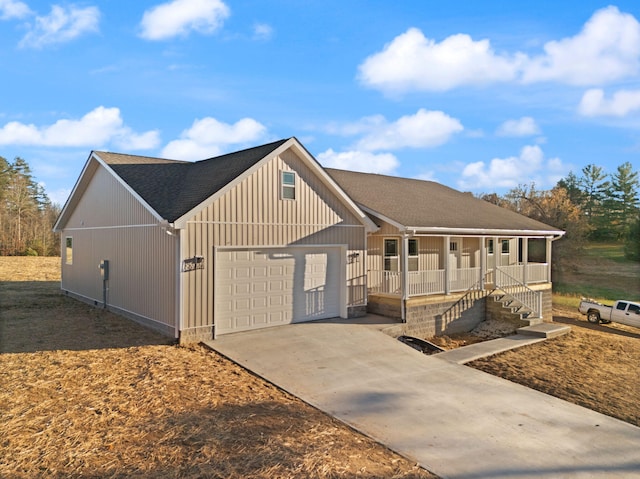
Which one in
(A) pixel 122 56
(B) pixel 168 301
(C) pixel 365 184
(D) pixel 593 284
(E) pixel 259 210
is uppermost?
(A) pixel 122 56

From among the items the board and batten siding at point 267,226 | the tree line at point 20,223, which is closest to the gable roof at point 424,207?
the board and batten siding at point 267,226

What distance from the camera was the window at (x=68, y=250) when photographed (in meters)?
18.5

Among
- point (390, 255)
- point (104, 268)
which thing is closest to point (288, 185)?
point (390, 255)

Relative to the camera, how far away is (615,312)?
18969mm

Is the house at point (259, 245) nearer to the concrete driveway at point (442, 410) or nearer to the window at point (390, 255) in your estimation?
the window at point (390, 255)

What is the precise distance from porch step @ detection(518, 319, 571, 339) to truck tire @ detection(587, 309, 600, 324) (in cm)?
640

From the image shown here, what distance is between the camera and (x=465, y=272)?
632 inches

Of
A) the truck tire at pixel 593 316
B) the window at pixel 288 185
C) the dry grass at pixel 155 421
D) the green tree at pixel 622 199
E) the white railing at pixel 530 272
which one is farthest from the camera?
the green tree at pixel 622 199

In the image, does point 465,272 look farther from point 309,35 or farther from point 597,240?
point 597,240

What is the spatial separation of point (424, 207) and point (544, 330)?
615 cm

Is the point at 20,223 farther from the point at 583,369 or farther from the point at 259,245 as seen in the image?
the point at 583,369

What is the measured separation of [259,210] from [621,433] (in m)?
9.01

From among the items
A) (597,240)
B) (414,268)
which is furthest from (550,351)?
(597,240)

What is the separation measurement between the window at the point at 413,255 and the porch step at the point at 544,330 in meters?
4.24
